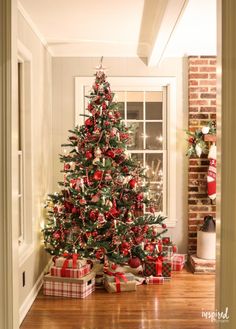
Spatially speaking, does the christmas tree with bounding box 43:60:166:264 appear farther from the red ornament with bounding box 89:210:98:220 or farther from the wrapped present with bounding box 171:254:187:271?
the wrapped present with bounding box 171:254:187:271

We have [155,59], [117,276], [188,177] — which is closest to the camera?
[117,276]

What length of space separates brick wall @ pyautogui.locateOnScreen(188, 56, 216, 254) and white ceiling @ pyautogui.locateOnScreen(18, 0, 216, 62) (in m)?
0.21

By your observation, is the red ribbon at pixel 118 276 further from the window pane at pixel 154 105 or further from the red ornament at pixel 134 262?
the window pane at pixel 154 105

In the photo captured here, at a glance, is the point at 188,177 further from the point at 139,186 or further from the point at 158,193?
the point at 139,186

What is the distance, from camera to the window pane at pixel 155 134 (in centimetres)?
588

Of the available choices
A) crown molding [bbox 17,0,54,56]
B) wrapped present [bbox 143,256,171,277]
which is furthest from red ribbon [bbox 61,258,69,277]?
crown molding [bbox 17,0,54,56]

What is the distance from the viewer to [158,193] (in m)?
5.91

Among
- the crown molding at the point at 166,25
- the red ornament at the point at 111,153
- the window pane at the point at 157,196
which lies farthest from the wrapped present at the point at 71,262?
the crown molding at the point at 166,25

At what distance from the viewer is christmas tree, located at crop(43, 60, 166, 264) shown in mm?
4574

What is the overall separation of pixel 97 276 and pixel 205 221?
1.56 meters

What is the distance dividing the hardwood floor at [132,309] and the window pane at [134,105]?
7.52 feet
